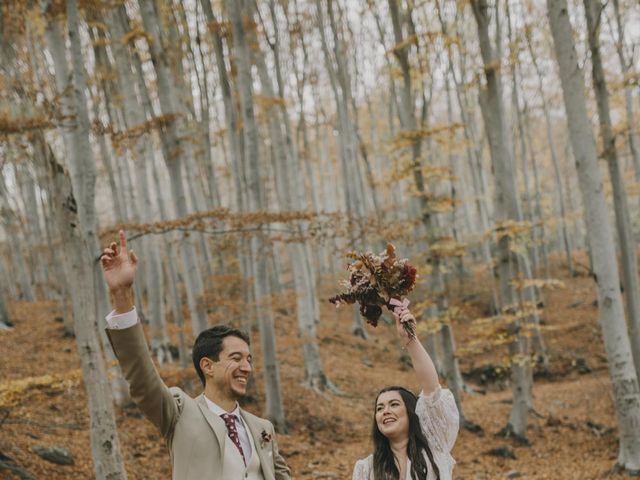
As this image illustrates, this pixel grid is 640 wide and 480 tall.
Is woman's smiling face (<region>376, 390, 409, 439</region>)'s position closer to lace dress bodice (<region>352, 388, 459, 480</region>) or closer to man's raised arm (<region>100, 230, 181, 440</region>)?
lace dress bodice (<region>352, 388, 459, 480</region>)

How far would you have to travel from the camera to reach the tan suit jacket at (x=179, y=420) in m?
Result: 2.12

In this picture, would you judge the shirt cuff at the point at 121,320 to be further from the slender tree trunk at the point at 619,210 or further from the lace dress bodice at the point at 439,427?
the slender tree trunk at the point at 619,210

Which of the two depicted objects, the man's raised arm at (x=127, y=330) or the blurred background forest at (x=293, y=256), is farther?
the blurred background forest at (x=293, y=256)

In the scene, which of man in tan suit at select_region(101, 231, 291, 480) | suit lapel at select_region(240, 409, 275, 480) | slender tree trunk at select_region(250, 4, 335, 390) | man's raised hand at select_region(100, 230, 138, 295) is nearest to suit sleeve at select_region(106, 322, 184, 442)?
man in tan suit at select_region(101, 231, 291, 480)

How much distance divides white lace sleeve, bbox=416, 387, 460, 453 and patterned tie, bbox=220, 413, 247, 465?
1.06 m

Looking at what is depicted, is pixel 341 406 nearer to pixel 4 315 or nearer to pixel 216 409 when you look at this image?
pixel 4 315

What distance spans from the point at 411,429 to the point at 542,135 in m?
48.1

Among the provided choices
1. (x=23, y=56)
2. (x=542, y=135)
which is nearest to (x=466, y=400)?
(x=23, y=56)

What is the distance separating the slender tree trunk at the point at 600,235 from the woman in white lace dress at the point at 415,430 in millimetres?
5770

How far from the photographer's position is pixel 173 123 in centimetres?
973

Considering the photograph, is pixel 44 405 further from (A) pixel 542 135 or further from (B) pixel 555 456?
(A) pixel 542 135

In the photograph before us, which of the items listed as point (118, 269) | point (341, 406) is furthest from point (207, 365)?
point (341, 406)

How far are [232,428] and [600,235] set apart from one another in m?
6.82

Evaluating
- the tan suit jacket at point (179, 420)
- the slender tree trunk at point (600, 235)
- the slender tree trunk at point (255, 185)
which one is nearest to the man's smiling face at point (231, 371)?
the tan suit jacket at point (179, 420)
